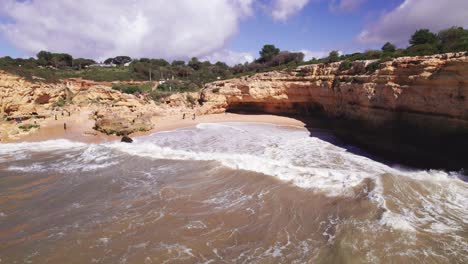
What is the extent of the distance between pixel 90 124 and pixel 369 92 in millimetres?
20703

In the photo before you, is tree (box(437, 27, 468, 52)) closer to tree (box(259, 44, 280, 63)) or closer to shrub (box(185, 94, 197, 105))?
shrub (box(185, 94, 197, 105))

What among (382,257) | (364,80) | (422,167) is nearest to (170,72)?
(364,80)

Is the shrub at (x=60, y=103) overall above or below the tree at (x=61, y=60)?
below

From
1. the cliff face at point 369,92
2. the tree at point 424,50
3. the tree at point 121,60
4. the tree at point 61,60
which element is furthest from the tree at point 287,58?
the tree at point 121,60

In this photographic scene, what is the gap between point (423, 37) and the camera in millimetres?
21234

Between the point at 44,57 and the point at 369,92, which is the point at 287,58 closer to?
the point at 369,92

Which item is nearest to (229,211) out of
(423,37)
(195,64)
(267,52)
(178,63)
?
(423,37)

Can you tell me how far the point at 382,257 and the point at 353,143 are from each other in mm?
11289

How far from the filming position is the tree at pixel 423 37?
2089cm

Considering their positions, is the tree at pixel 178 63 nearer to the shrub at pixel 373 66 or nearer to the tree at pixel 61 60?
the tree at pixel 61 60

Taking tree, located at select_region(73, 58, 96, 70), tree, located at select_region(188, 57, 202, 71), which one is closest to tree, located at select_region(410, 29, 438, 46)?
tree, located at select_region(188, 57, 202, 71)

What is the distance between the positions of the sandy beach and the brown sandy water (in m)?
5.37

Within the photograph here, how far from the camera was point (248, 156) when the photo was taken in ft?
42.9

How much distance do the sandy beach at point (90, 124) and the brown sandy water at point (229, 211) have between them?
537 cm
